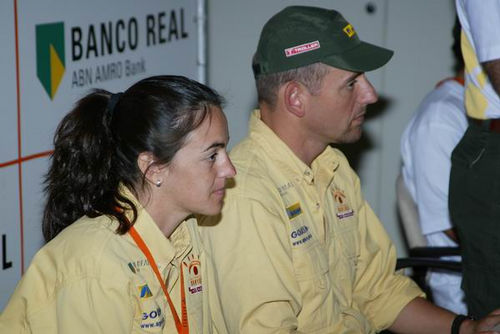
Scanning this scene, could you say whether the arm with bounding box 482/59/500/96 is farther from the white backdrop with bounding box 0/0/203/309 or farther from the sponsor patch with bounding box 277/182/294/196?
the white backdrop with bounding box 0/0/203/309

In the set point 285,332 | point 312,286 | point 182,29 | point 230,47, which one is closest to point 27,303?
point 285,332

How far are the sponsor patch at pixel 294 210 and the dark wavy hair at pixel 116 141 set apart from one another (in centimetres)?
46

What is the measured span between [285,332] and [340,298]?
351 mm

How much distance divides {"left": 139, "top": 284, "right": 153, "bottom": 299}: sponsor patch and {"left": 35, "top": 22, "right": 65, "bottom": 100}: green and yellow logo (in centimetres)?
114

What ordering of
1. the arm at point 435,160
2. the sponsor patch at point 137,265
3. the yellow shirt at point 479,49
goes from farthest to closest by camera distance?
the arm at point 435,160 < the yellow shirt at point 479,49 < the sponsor patch at point 137,265

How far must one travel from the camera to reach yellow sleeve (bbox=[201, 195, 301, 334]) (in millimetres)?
2197

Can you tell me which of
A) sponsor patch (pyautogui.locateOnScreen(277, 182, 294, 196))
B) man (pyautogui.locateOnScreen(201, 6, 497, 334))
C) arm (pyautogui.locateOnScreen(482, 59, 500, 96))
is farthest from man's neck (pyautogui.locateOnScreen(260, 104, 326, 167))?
arm (pyautogui.locateOnScreen(482, 59, 500, 96))

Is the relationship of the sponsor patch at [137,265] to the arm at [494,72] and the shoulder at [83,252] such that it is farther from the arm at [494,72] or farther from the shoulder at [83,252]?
the arm at [494,72]

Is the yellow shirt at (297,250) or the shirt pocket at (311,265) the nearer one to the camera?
the yellow shirt at (297,250)

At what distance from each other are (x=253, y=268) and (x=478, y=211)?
660 millimetres

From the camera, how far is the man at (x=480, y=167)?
2.27 m

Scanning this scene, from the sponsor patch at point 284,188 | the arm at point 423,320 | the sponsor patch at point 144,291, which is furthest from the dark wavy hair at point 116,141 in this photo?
the arm at point 423,320

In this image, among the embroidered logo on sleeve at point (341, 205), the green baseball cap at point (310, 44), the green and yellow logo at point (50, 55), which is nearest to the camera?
the green baseball cap at point (310, 44)

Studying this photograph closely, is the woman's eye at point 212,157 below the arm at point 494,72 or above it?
below
